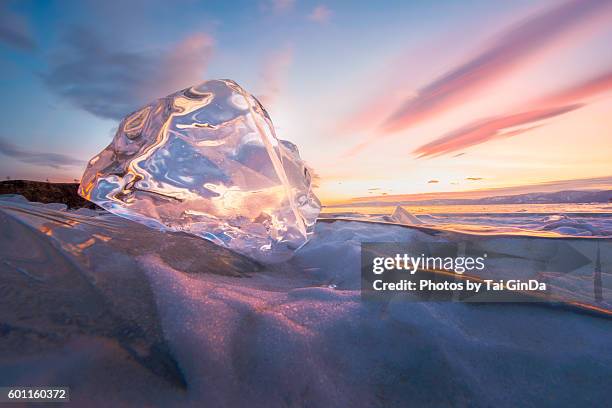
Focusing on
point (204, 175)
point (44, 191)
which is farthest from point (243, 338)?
point (44, 191)

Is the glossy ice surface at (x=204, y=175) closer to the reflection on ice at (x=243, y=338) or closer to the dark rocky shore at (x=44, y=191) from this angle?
the reflection on ice at (x=243, y=338)

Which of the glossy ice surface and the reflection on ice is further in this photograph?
the glossy ice surface

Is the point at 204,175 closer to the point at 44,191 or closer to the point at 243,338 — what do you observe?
the point at 243,338

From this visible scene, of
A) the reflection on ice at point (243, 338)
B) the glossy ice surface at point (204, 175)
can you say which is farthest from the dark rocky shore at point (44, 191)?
the reflection on ice at point (243, 338)

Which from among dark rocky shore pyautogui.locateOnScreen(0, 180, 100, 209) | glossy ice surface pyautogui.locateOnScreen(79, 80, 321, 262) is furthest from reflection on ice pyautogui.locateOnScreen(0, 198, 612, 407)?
dark rocky shore pyautogui.locateOnScreen(0, 180, 100, 209)

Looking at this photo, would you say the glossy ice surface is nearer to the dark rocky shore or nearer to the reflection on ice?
the reflection on ice

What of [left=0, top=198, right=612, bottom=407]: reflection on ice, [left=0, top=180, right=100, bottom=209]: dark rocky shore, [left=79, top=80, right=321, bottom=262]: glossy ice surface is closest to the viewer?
[left=0, top=198, right=612, bottom=407]: reflection on ice
